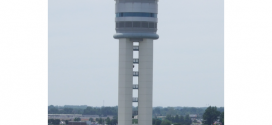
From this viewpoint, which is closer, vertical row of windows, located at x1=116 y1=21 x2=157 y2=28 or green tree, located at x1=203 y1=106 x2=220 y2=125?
vertical row of windows, located at x1=116 y1=21 x2=157 y2=28

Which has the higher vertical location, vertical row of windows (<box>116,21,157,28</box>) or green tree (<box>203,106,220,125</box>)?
vertical row of windows (<box>116,21,157,28</box>)

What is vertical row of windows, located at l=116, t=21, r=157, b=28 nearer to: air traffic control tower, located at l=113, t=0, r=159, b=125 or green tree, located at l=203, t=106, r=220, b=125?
air traffic control tower, located at l=113, t=0, r=159, b=125

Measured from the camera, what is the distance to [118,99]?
410 feet

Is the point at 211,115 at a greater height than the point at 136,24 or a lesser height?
lesser

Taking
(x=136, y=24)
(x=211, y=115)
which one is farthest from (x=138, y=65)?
(x=211, y=115)

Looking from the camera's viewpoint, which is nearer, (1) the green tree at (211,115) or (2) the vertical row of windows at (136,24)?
(2) the vertical row of windows at (136,24)

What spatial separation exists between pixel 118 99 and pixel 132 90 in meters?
3.09

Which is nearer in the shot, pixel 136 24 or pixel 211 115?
pixel 136 24

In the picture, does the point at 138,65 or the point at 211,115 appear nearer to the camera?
the point at 138,65

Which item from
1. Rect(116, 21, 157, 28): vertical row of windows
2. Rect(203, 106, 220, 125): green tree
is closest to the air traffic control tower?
Rect(116, 21, 157, 28): vertical row of windows

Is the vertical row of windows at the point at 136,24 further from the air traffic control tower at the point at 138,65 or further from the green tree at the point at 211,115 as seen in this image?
the green tree at the point at 211,115

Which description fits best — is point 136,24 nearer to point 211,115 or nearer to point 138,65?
point 138,65

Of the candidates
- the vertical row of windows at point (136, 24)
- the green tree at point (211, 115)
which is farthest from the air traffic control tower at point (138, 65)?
the green tree at point (211, 115)

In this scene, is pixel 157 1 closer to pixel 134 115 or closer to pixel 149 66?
pixel 149 66
